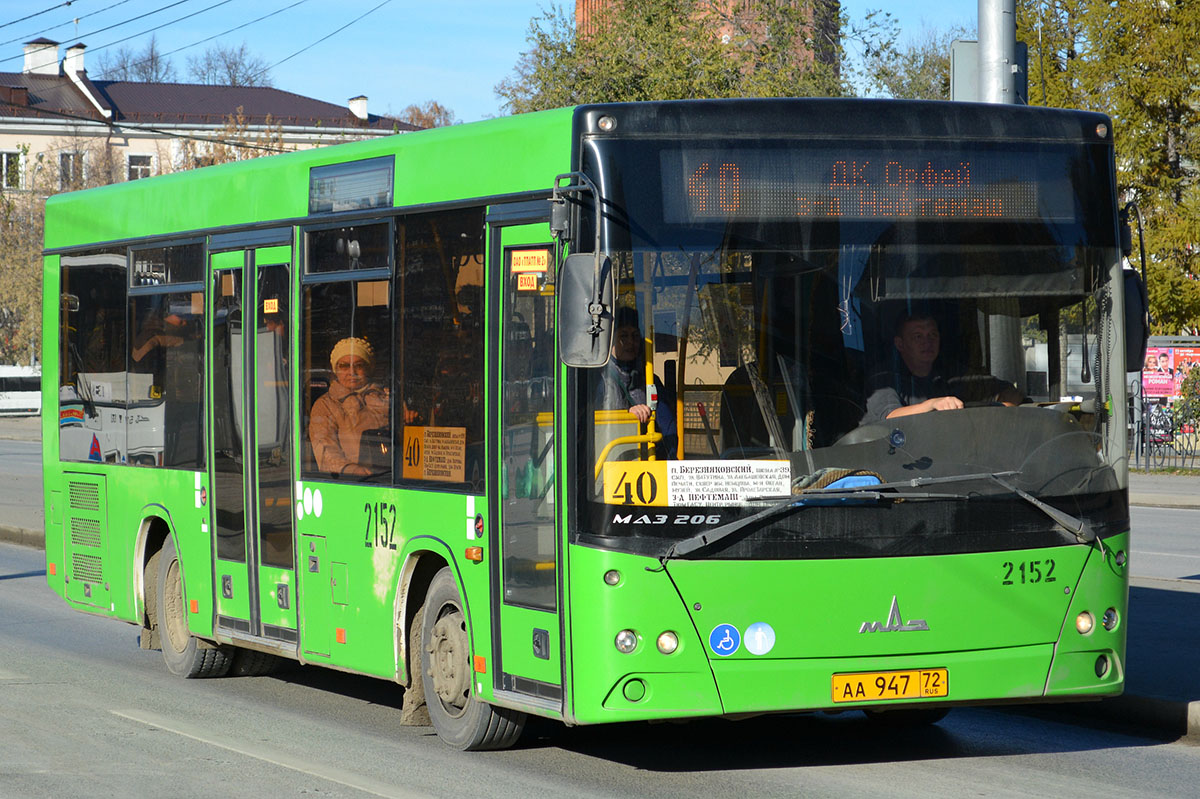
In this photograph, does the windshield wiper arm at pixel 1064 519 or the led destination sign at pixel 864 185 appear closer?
the led destination sign at pixel 864 185

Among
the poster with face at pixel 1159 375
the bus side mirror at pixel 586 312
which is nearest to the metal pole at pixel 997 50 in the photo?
the bus side mirror at pixel 586 312

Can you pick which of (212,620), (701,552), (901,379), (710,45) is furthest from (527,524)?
(710,45)

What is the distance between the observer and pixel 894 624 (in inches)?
285

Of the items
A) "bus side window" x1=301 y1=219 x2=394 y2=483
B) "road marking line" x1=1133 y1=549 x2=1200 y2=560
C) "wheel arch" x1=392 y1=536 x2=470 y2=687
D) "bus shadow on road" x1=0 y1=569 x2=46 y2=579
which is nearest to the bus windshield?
"wheel arch" x1=392 y1=536 x2=470 y2=687

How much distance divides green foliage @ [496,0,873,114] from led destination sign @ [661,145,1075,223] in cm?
2753

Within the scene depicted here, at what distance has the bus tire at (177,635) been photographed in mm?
11000

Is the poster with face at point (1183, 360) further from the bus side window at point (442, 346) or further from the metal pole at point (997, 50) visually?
the bus side window at point (442, 346)

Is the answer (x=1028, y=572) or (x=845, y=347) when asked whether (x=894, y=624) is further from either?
(x=845, y=347)

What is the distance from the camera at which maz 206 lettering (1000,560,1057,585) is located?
24.1 feet

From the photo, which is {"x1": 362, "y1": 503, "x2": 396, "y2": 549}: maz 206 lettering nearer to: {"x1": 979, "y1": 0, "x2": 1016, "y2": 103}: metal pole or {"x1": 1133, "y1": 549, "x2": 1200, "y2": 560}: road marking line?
{"x1": 979, "y1": 0, "x2": 1016, "y2": 103}: metal pole

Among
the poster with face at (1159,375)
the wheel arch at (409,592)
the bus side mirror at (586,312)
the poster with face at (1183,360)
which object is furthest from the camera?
the poster with face at (1159,375)

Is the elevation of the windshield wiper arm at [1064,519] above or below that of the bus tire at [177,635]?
above

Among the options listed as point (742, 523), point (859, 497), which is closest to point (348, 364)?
point (742, 523)

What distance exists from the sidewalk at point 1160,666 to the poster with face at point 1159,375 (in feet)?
64.3
